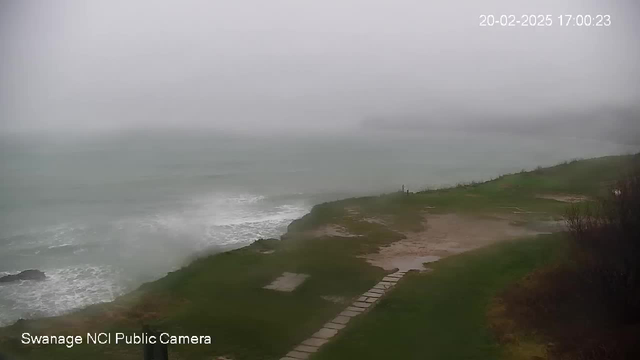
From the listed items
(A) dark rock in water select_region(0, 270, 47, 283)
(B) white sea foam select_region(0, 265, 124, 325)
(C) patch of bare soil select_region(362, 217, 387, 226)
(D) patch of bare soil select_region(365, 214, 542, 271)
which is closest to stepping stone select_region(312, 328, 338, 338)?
(D) patch of bare soil select_region(365, 214, 542, 271)

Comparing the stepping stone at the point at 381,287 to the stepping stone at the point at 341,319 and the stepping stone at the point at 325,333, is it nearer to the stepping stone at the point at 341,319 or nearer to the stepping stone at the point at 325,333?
the stepping stone at the point at 341,319

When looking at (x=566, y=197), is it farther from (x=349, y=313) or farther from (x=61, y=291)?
(x=61, y=291)

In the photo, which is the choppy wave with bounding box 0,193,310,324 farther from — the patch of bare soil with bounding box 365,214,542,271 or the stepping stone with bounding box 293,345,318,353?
the stepping stone with bounding box 293,345,318,353

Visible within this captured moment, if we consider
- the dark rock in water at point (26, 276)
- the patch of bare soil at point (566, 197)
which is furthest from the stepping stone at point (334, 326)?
the dark rock in water at point (26, 276)

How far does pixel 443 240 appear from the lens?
589cm

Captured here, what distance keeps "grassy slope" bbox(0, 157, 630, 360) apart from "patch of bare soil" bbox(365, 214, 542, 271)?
21 centimetres

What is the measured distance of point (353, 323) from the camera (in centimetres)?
379

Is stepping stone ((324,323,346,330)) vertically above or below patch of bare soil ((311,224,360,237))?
below

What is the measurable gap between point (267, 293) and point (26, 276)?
9.68ft

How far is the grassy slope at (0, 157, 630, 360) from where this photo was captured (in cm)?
360

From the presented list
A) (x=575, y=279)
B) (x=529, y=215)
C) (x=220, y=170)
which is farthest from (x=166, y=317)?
(x=220, y=170)

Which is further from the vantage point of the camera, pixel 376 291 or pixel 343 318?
pixel 376 291

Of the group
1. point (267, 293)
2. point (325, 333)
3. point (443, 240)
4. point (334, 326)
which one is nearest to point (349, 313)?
point (334, 326)

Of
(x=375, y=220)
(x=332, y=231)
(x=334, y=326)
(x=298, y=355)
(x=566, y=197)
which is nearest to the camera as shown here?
(x=298, y=355)
